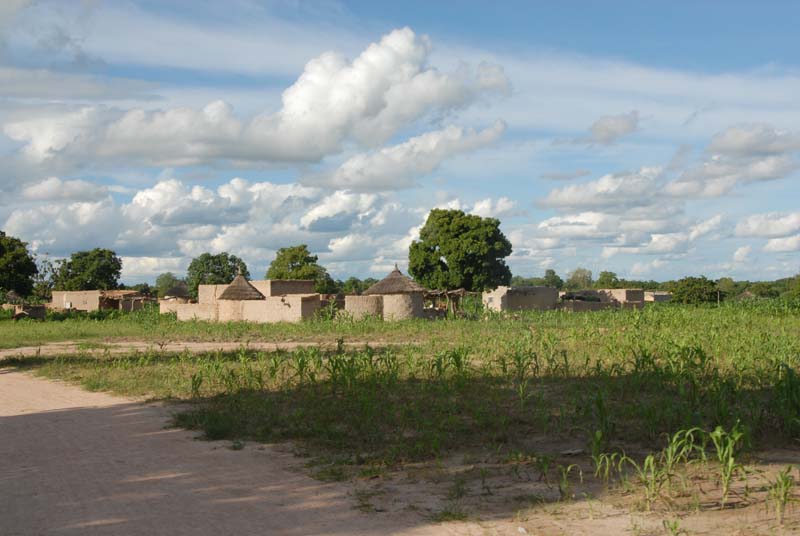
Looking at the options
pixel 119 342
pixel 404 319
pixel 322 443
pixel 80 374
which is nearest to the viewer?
pixel 322 443

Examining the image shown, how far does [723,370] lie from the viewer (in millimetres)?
11625

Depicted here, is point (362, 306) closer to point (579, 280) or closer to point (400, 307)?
point (400, 307)

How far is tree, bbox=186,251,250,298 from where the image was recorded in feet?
217

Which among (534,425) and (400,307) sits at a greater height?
(400,307)

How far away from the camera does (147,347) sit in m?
19.8

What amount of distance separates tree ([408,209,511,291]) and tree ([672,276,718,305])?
1139 cm

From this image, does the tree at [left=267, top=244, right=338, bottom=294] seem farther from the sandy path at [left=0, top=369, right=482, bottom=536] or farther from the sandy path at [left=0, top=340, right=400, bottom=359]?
the sandy path at [left=0, top=369, right=482, bottom=536]

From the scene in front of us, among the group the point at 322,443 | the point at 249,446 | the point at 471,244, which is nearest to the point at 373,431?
the point at 322,443

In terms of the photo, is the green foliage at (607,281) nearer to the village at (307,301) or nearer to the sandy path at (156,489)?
the village at (307,301)

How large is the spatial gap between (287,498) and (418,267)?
45.0 m

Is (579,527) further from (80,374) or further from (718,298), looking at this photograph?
(718,298)

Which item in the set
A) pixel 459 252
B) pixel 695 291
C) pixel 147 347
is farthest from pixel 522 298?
pixel 147 347

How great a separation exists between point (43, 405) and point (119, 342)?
1291 cm

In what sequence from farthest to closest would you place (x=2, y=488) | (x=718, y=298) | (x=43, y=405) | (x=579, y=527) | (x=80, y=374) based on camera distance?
(x=718, y=298)
(x=80, y=374)
(x=43, y=405)
(x=2, y=488)
(x=579, y=527)
